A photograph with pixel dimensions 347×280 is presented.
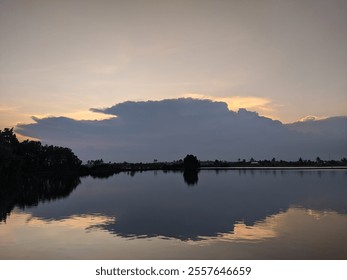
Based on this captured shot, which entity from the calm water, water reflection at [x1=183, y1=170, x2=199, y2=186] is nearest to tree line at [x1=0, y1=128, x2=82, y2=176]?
water reflection at [x1=183, y1=170, x2=199, y2=186]

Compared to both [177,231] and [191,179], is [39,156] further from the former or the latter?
[177,231]

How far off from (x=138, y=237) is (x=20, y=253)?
16.4ft

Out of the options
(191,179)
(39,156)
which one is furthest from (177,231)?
(39,156)

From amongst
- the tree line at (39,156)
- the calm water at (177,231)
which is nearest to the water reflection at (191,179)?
the calm water at (177,231)

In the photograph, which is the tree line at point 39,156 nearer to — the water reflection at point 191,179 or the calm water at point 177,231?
the water reflection at point 191,179

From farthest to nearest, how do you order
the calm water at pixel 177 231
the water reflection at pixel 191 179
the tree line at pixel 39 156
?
1. the tree line at pixel 39 156
2. the water reflection at pixel 191 179
3. the calm water at pixel 177 231

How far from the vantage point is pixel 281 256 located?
1271cm

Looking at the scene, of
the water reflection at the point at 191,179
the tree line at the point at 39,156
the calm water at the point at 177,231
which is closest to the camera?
the calm water at the point at 177,231

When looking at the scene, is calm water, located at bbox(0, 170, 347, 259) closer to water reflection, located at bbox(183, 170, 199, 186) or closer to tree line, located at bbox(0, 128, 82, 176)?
water reflection, located at bbox(183, 170, 199, 186)

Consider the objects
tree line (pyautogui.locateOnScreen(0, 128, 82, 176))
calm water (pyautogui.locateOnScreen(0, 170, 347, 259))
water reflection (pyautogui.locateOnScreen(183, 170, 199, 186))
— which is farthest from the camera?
tree line (pyautogui.locateOnScreen(0, 128, 82, 176))
